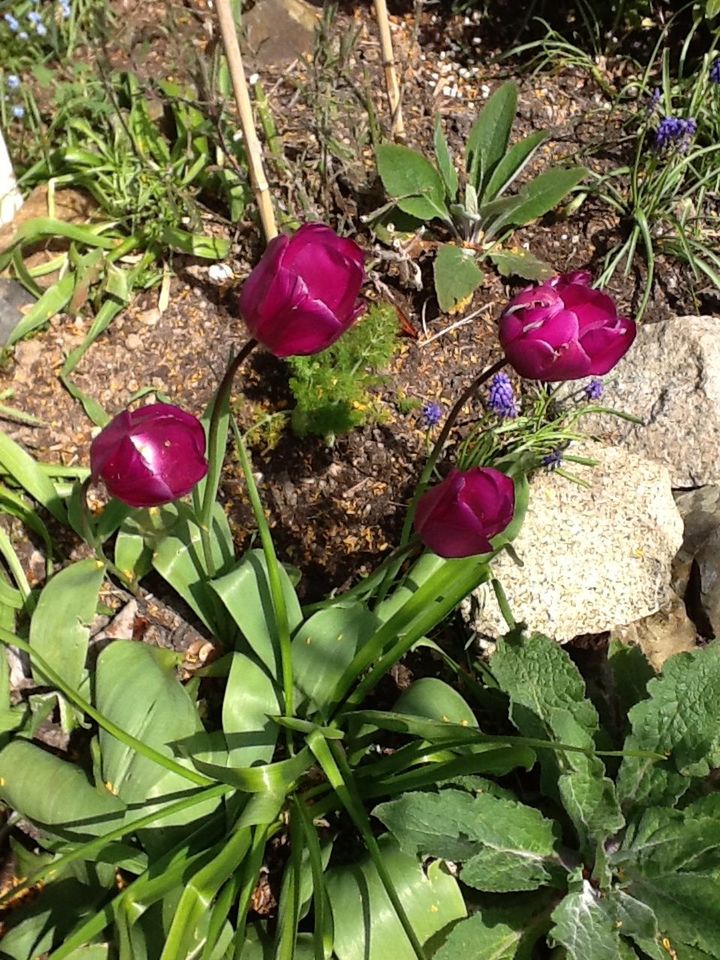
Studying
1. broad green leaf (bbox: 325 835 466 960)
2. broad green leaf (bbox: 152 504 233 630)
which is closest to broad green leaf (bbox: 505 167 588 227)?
broad green leaf (bbox: 152 504 233 630)

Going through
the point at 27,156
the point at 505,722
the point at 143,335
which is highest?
the point at 27,156

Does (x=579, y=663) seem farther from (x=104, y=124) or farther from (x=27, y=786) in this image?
(x=104, y=124)

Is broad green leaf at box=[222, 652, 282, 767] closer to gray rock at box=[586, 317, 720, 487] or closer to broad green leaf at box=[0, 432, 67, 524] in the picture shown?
broad green leaf at box=[0, 432, 67, 524]

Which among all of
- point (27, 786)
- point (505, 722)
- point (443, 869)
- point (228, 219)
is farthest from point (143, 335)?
point (443, 869)

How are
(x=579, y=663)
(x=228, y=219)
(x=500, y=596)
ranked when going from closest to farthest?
(x=500, y=596) < (x=579, y=663) < (x=228, y=219)

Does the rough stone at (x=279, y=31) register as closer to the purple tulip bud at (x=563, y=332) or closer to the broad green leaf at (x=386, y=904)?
the purple tulip bud at (x=563, y=332)

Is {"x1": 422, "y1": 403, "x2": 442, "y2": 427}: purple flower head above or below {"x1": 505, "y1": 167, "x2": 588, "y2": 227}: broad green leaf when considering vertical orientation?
below
